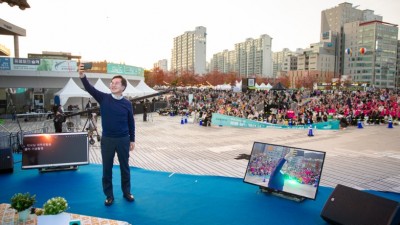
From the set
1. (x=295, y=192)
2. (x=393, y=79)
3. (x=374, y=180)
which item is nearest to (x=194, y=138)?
(x=374, y=180)

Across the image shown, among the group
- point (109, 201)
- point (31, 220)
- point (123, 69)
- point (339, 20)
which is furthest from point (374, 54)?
point (31, 220)

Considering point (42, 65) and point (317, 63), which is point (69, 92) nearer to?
point (42, 65)

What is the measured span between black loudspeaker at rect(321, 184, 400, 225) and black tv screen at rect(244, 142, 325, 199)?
604 millimetres

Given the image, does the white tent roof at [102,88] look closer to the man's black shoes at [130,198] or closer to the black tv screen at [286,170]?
the man's black shoes at [130,198]

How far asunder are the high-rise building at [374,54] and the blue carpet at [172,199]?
442ft

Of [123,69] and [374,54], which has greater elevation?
[374,54]

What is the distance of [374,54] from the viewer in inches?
4776

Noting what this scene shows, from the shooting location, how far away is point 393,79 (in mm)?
129500

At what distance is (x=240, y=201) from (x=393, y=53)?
152804 millimetres

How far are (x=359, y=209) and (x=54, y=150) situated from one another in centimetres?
607

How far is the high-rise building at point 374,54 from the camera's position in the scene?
12181 cm

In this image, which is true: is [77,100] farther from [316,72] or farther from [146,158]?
[316,72]

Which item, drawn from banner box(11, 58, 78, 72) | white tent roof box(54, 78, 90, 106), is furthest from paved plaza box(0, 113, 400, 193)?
banner box(11, 58, 78, 72)

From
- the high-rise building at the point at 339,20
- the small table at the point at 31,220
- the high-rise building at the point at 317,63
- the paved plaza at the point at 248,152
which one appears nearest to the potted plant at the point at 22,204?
the small table at the point at 31,220
